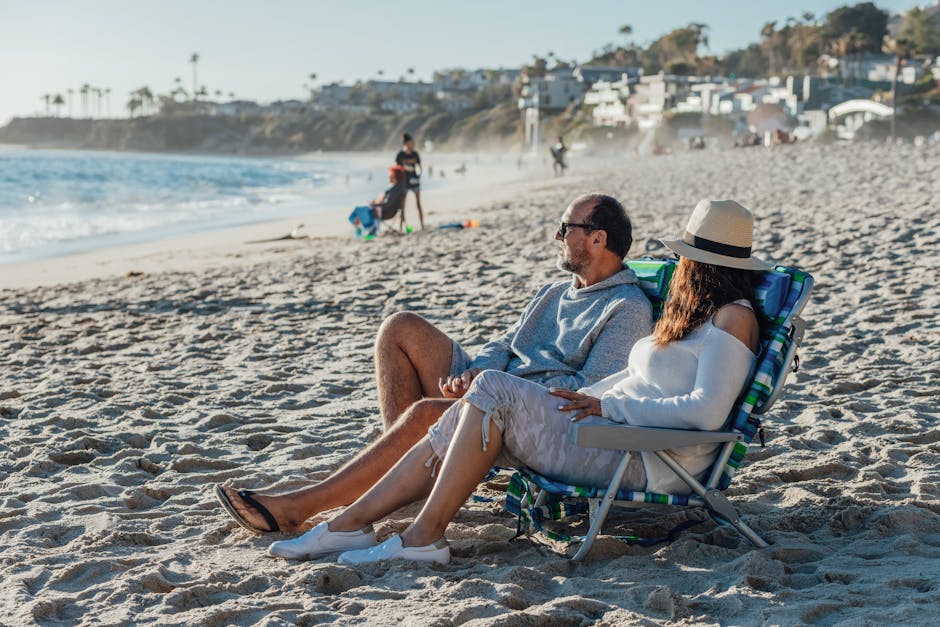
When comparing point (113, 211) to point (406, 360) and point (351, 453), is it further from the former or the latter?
point (406, 360)

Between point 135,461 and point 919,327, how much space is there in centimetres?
407

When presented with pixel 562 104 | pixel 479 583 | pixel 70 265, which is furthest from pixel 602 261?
pixel 562 104

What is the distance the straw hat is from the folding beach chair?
165mm

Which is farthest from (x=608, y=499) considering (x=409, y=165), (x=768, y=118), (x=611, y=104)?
(x=611, y=104)

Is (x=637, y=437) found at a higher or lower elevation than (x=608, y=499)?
higher

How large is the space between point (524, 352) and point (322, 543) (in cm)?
97

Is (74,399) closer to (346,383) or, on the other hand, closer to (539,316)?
(346,383)

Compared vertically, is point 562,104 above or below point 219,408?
above

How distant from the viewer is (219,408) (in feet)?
15.4

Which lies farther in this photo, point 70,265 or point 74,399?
point 70,265

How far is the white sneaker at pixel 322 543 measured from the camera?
2.85 m

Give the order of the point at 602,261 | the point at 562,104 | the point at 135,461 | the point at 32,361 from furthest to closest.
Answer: the point at 562,104, the point at 32,361, the point at 135,461, the point at 602,261

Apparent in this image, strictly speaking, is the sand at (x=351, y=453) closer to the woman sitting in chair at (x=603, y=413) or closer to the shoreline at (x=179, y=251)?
the woman sitting in chair at (x=603, y=413)

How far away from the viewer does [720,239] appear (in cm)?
281
